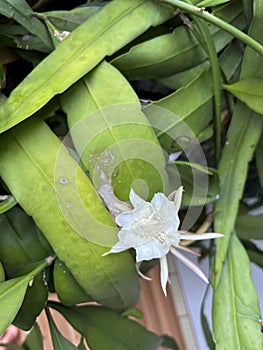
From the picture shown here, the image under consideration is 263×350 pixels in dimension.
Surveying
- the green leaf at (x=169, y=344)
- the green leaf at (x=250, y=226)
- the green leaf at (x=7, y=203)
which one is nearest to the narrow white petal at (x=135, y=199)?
the green leaf at (x=7, y=203)

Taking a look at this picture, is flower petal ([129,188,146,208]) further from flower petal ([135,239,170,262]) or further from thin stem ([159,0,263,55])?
thin stem ([159,0,263,55])

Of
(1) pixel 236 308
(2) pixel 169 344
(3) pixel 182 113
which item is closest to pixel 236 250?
(1) pixel 236 308

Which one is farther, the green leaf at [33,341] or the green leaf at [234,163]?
the green leaf at [33,341]

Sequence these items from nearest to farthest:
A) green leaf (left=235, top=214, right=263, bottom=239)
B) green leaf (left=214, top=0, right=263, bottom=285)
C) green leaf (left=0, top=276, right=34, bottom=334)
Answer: green leaf (left=0, top=276, right=34, bottom=334)
green leaf (left=214, top=0, right=263, bottom=285)
green leaf (left=235, top=214, right=263, bottom=239)

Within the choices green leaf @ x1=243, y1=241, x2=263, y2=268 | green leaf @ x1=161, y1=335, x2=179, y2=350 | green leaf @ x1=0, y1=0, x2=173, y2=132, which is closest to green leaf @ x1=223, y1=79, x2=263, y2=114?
green leaf @ x1=0, y1=0, x2=173, y2=132

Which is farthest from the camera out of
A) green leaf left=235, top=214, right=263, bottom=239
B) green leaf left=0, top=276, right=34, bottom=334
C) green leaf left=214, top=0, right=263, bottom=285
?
green leaf left=235, top=214, right=263, bottom=239

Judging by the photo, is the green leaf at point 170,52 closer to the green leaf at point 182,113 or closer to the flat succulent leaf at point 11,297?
the green leaf at point 182,113

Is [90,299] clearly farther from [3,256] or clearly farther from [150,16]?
[150,16]

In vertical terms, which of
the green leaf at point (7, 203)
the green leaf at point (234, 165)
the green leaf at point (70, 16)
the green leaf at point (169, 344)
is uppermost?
the green leaf at point (70, 16)
